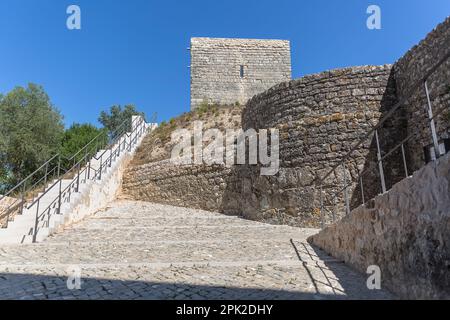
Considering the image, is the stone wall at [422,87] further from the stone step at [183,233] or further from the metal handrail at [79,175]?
the metal handrail at [79,175]

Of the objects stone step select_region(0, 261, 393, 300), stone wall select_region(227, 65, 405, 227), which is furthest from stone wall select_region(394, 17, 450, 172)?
stone step select_region(0, 261, 393, 300)

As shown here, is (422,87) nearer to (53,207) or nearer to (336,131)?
(336,131)

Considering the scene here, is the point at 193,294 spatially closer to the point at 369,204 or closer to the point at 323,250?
the point at 369,204

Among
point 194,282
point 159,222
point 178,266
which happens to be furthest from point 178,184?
point 194,282

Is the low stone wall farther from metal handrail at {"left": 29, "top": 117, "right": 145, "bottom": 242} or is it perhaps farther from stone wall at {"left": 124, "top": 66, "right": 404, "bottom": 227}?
metal handrail at {"left": 29, "top": 117, "right": 145, "bottom": 242}

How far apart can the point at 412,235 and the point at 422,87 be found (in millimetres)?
4920

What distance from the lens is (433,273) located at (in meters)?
2.49

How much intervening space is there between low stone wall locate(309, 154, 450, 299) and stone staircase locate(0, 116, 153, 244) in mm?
5758

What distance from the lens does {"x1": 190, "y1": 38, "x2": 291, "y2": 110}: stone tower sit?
17.9m

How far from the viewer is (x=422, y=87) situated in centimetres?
670

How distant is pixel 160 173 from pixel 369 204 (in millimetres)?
9227

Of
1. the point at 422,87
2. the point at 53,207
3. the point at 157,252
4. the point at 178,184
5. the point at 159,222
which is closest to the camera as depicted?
the point at 157,252

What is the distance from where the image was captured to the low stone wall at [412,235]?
93.7 inches
